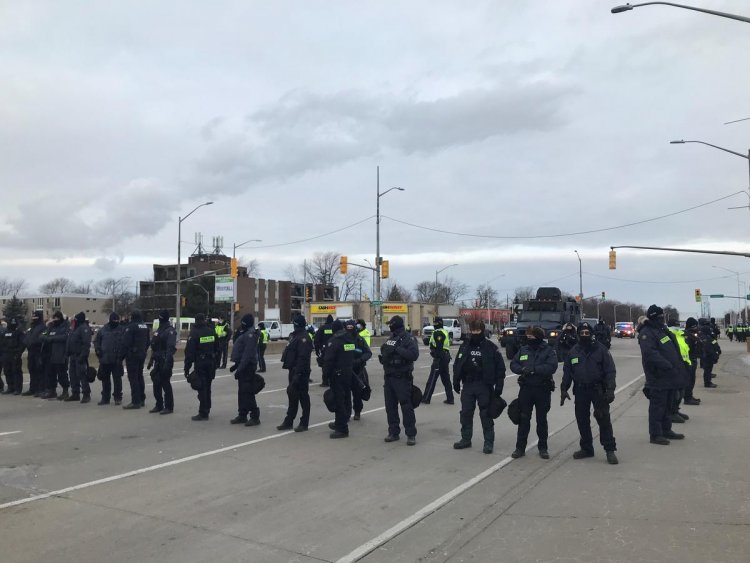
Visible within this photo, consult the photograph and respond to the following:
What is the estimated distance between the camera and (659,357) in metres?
8.51

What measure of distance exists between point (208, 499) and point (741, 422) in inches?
370

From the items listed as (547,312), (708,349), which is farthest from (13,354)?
(547,312)

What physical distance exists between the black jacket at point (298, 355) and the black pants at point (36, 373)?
7.80 m

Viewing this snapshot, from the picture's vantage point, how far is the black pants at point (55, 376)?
43.9ft

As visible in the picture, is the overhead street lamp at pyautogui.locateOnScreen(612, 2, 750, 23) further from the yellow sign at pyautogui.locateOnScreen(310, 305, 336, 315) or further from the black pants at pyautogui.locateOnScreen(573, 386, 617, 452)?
the yellow sign at pyautogui.locateOnScreen(310, 305, 336, 315)

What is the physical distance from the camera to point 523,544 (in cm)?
484

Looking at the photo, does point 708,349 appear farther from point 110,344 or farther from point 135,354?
point 110,344

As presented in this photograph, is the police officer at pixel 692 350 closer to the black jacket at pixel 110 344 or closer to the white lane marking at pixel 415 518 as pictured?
the white lane marking at pixel 415 518

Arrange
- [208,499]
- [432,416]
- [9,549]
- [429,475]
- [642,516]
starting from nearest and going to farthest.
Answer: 1. [9,549]
2. [642,516]
3. [208,499]
4. [429,475]
5. [432,416]

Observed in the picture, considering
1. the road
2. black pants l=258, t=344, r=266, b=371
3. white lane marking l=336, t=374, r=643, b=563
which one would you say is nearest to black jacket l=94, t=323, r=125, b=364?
the road

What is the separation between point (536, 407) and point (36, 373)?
1203 centimetres

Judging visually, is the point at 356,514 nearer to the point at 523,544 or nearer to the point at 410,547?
the point at 410,547

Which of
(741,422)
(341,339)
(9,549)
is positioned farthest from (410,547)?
(741,422)

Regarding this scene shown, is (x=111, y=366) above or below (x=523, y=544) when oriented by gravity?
above
